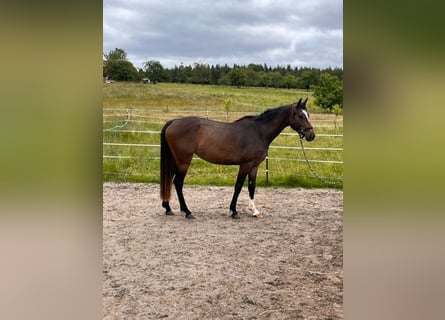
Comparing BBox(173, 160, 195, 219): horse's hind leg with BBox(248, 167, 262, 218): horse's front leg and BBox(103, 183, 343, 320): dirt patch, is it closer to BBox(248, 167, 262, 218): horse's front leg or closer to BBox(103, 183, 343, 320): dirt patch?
BBox(103, 183, 343, 320): dirt patch

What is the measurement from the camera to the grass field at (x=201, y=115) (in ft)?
7.14

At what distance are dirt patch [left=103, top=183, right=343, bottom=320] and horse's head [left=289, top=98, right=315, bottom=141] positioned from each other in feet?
1.95

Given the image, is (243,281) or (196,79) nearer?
(243,281)

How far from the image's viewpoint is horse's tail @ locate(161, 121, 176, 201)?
2.43 metres

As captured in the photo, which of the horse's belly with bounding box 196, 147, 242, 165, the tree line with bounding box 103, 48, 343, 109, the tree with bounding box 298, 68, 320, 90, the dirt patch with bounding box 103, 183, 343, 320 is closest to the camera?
the dirt patch with bounding box 103, 183, 343, 320

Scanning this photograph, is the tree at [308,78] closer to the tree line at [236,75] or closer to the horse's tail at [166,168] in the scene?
the tree line at [236,75]

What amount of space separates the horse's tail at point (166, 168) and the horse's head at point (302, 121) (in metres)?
0.84

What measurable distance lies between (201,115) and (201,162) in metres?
0.71

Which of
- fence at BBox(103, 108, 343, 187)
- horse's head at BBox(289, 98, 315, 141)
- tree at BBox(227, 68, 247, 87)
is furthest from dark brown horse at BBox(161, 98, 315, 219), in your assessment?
tree at BBox(227, 68, 247, 87)
